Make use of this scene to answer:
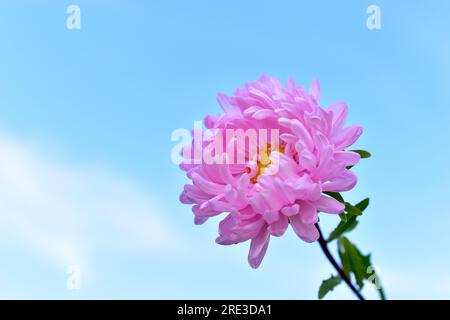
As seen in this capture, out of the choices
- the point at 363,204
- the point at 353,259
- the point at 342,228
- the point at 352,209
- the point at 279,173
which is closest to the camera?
the point at 279,173

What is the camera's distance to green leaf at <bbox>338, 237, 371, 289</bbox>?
6.95 feet

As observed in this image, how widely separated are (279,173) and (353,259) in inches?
34.5

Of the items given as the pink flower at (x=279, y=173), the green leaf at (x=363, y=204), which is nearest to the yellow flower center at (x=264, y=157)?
the pink flower at (x=279, y=173)

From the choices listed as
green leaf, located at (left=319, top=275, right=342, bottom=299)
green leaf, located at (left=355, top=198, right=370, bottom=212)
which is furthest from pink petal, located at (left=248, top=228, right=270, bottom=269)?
green leaf, located at (left=319, top=275, right=342, bottom=299)

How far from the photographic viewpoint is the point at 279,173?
4.66ft

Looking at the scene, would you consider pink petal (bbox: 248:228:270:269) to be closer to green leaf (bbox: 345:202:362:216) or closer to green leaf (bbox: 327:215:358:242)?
green leaf (bbox: 345:202:362:216)

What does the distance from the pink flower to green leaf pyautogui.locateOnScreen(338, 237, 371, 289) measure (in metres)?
0.77

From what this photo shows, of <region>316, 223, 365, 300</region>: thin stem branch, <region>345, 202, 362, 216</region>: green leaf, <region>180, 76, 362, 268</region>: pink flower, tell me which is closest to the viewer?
<region>180, 76, 362, 268</region>: pink flower

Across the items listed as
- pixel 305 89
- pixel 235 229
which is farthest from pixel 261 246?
pixel 305 89

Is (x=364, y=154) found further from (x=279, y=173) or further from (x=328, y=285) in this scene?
(x=328, y=285)

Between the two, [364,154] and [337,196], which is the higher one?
[364,154]

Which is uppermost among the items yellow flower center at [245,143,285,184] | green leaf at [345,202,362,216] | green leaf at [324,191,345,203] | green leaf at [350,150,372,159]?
yellow flower center at [245,143,285,184]

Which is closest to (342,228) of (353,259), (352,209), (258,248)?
(353,259)
